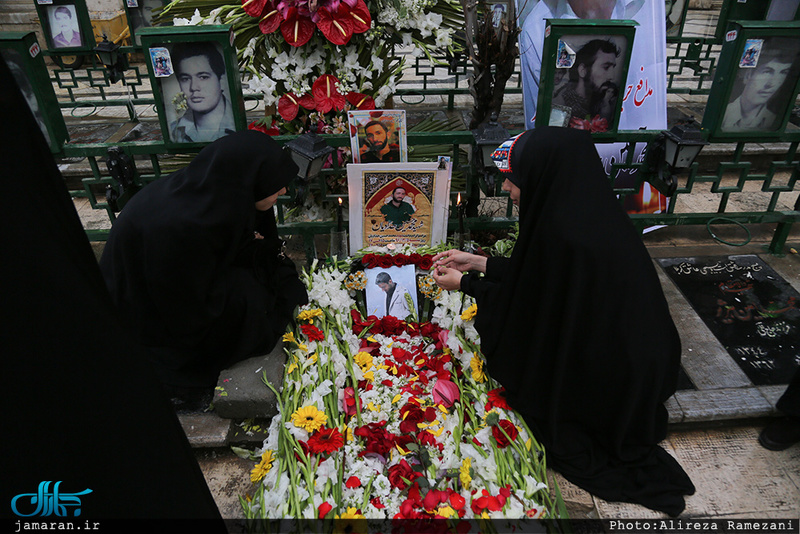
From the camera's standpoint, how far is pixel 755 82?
364 centimetres

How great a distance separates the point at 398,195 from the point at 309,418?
159cm

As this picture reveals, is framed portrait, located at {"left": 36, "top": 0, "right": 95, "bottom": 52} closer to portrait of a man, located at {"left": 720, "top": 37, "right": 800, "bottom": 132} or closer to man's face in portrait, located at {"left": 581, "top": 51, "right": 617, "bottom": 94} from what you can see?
man's face in portrait, located at {"left": 581, "top": 51, "right": 617, "bottom": 94}

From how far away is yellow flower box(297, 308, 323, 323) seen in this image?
3.27 meters

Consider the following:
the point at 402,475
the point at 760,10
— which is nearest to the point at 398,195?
the point at 402,475

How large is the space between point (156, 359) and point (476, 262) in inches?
76.4

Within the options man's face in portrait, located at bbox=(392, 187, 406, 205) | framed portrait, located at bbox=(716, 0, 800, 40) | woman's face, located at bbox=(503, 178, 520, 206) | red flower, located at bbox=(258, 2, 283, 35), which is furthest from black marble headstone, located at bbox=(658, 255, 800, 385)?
framed portrait, located at bbox=(716, 0, 800, 40)

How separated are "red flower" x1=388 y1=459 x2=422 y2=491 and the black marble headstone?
2233 millimetres

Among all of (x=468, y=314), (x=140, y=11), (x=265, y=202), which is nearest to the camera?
(x=265, y=202)

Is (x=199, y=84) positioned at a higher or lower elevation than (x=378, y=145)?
higher

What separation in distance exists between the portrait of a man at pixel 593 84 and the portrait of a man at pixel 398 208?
4.33 feet

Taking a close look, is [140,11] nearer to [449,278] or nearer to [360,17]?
[360,17]

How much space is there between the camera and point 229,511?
8.38 feet

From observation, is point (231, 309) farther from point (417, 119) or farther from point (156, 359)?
point (417, 119)

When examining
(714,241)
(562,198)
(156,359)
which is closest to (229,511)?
(156,359)
